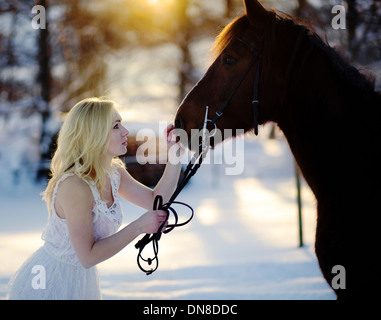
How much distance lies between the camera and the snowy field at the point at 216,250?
3986mm

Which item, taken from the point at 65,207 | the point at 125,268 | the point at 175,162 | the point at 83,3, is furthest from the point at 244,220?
the point at 83,3

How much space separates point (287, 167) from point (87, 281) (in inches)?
489

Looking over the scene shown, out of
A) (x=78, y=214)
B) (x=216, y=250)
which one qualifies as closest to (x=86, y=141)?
(x=78, y=214)

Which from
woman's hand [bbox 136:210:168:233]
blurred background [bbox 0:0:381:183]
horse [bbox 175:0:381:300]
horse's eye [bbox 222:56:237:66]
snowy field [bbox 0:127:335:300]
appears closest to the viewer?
horse [bbox 175:0:381:300]

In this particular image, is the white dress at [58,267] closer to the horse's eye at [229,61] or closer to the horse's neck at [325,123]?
the horse's eye at [229,61]

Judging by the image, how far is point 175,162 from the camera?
2350 millimetres

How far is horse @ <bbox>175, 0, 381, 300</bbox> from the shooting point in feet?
5.45

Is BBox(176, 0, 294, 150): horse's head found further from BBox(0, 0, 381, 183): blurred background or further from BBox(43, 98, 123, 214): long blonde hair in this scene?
BBox(0, 0, 381, 183): blurred background

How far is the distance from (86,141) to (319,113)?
42.4 inches

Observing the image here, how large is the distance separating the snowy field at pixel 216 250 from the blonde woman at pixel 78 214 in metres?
1.05

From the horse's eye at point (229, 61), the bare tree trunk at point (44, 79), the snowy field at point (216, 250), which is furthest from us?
the bare tree trunk at point (44, 79)

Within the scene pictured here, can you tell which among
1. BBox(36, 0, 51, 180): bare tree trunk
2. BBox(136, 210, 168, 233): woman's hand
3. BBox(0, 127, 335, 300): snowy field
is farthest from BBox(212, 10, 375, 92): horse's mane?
BBox(36, 0, 51, 180): bare tree trunk

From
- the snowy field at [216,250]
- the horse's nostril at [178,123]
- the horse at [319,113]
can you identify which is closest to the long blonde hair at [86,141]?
the horse's nostril at [178,123]
